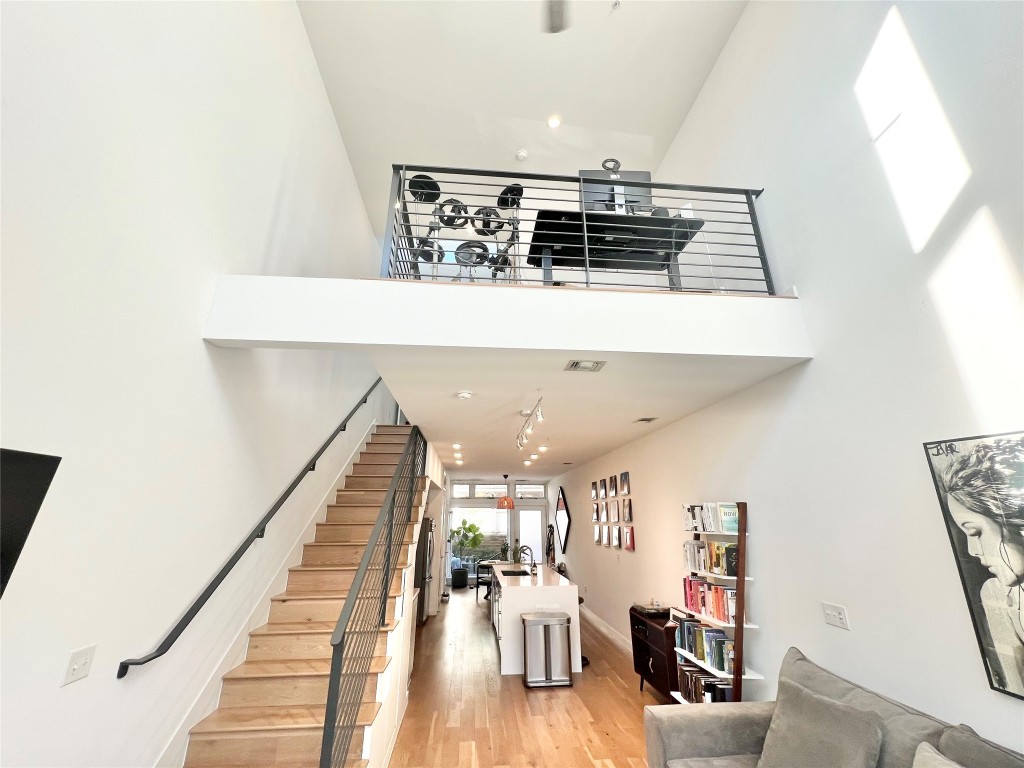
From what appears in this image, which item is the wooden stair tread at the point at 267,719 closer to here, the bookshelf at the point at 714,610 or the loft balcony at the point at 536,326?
the loft balcony at the point at 536,326

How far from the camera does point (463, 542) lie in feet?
39.1

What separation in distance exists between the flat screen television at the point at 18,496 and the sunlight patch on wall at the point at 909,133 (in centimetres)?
383

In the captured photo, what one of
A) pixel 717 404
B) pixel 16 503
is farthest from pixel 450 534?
pixel 16 503

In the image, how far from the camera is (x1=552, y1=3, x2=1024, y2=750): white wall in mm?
1895

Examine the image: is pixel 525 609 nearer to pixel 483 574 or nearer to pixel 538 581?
pixel 538 581

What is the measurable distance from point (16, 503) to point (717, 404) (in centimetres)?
434

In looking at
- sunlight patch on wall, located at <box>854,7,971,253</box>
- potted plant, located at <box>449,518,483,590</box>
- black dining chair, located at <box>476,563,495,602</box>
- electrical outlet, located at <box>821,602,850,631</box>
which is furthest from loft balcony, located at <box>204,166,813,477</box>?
potted plant, located at <box>449,518,483,590</box>

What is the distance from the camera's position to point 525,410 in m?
4.33

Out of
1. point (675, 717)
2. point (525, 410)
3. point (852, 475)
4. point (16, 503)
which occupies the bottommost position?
point (675, 717)

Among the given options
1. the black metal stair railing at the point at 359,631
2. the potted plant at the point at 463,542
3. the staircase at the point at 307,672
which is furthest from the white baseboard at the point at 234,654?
the potted plant at the point at 463,542

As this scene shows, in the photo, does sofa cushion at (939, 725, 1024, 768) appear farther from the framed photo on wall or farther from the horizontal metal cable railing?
the horizontal metal cable railing

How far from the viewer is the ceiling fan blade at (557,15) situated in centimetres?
242

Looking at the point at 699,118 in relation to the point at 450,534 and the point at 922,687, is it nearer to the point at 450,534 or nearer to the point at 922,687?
the point at 922,687

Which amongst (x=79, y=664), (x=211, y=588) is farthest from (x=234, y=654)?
(x=79, y=664)
